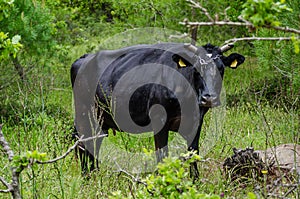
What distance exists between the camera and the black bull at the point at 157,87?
5.35m

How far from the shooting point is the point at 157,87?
223 inches

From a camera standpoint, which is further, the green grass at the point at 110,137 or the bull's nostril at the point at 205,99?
the bull's nostril at the point at 205,99

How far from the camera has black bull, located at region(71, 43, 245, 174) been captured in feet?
17.5

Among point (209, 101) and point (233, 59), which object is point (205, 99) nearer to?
point (209, 101)

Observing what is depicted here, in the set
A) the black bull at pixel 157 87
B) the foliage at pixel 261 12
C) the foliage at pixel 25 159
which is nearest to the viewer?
the foliage at pixel 261 12

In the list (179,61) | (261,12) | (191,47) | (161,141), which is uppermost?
(261,12)

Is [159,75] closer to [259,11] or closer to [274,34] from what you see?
[274,34]

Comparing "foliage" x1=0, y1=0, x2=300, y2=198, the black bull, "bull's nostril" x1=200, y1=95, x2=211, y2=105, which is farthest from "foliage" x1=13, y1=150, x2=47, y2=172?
"bull's nostril" x1=200, y1=95, x2=211, y2=105

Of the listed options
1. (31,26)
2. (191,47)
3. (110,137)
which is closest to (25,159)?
(191,47)

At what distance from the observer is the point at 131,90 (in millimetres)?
6027

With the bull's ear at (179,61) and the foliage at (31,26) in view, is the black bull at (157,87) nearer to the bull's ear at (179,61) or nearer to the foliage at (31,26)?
the bull's ear at (179,61)

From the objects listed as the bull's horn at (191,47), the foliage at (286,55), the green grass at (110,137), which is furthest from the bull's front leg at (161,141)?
the foliage at (286,55)

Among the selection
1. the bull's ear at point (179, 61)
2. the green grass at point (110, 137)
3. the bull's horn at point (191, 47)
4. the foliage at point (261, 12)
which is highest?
the foliage at point (261, 12)

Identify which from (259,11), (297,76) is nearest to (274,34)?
(297,76)
